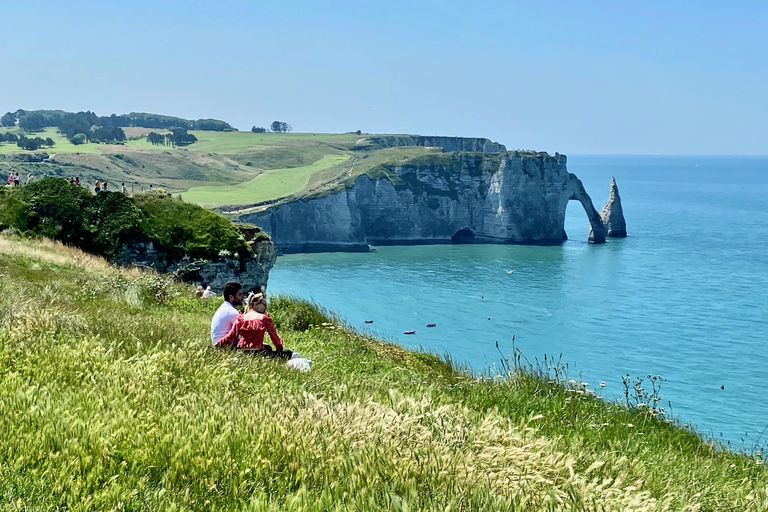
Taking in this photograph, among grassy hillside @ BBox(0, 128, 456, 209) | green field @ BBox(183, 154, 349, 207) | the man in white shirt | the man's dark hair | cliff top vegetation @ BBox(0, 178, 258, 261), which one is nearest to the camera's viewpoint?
the man in white shirt

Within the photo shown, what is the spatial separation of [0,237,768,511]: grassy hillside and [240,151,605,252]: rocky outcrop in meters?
123

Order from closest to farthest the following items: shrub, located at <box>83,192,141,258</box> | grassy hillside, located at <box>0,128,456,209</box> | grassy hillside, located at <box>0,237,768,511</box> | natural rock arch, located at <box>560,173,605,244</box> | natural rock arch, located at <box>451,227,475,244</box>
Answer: grassy hillside, located at <box>0,237,768,511</box>
shrub, located at <box>83,192,141,258</box>
natural rock arch, located at <box>560,173,605,244</box>
natural rock arch, located at <box>451,227,475,244</box>
grassy hillside, located at <box>0,128,456,209</box>

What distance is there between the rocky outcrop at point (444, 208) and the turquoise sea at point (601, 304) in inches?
320

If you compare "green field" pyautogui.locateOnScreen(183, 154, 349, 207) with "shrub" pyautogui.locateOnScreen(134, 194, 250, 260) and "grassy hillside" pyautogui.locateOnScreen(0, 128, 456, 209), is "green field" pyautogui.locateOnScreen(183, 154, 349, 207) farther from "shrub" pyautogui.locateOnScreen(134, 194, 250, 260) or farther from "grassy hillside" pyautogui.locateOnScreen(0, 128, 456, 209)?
"shrub" pyautogui.locateOnScreen(134, 194, 250, 260)

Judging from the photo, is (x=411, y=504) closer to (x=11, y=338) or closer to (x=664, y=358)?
(x=11, y=338)

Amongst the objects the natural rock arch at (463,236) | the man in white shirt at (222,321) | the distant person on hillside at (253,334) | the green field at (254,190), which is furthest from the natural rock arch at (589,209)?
the distant person on hillside at (253,334)

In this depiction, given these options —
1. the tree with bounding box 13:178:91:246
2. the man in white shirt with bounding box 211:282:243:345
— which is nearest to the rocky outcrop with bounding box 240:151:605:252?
the tree with bounding box 13:178:91:246

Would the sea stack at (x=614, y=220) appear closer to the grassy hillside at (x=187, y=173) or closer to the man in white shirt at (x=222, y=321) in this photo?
the grassy hillside at (x=187, y=173)

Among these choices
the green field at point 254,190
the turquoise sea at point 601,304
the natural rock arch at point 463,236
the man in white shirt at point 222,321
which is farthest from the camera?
the green field at point 254,190

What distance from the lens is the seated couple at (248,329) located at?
32.4 feet

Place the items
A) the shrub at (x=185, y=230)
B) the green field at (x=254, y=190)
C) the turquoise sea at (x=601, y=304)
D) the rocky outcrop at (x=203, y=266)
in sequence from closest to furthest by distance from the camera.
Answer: the rocky outcrop at (x=203, y=266) → the shrub at (x=185, y=230) → the turquoise sea at (x=601, y=304) → the green field at (x=254, y=190)

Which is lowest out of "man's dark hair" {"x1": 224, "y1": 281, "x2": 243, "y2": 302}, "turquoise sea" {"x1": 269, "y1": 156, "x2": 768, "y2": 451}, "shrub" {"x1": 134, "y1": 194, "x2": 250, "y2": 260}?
"turquoise sea" {"x1": 269, "y1": 156, "x2": 768, "y2": 451}

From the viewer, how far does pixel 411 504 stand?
3756 mm

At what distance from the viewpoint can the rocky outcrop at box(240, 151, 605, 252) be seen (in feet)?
440
